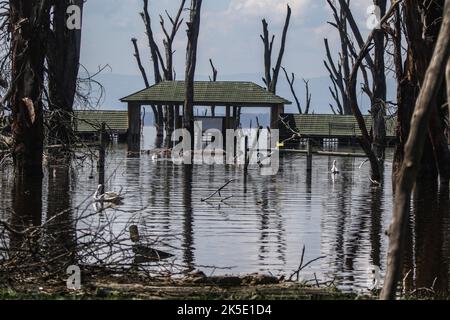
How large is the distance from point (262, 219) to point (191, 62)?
35419mm

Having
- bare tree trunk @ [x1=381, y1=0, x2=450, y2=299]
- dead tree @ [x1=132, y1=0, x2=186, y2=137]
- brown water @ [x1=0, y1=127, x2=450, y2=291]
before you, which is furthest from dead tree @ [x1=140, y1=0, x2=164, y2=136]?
bare tree trunk @ [x1=381, y1=0, x2=450, y2=299]

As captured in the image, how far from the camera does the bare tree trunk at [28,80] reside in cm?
2627

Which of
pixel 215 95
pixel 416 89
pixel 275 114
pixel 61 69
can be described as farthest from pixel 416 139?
pixel 275 114

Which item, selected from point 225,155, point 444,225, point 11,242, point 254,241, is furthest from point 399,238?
point 225,155

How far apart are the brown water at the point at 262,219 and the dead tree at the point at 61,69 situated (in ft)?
4.82

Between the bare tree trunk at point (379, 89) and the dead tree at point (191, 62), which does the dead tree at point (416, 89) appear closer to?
the bare tree trunk at point (379, 89)

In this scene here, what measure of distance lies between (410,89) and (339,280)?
1499 centimetres

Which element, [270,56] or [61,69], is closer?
[61,69]

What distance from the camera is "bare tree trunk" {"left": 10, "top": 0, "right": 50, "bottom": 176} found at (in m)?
26.3

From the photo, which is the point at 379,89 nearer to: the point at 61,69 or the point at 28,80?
the point at 61,69

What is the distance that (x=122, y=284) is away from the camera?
11430 mm

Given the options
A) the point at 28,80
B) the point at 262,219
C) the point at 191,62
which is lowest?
the point at 262,219

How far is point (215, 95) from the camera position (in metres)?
59.1

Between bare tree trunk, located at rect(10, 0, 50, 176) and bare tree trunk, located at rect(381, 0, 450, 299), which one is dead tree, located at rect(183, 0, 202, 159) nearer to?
bare tree trunk, located at rect(10, 0, 50, 176)
